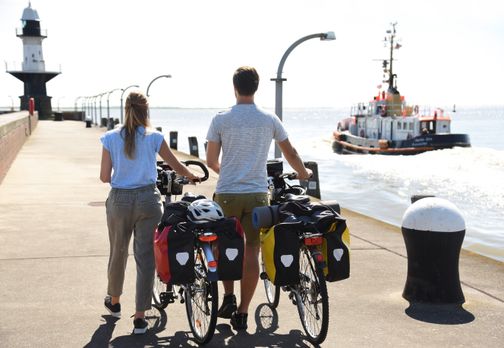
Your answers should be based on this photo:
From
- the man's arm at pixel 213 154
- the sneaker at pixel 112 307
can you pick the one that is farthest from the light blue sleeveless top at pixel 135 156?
the sneaker at pixel 112 307

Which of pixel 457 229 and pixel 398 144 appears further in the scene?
pixel 398 144

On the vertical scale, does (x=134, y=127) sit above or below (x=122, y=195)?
above

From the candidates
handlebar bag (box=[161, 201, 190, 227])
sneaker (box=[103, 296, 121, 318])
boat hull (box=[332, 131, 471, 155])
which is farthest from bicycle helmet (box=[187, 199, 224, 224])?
boat hull (box=[332, 131, 471, 155])

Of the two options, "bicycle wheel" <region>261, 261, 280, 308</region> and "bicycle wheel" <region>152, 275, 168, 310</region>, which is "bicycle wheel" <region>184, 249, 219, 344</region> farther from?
"bicycle wheel" <region>261, 261, 280, 308</region>

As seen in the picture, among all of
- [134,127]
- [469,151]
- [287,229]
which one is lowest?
[469,151]

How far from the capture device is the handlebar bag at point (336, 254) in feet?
14.6

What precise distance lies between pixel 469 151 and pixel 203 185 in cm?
3037

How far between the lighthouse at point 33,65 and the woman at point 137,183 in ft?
252

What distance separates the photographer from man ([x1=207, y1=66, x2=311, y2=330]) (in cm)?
472

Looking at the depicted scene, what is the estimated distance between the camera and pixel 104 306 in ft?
18.6

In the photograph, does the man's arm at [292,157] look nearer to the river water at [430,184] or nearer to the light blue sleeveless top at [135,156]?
the light blue sleeveless top at [135,156]

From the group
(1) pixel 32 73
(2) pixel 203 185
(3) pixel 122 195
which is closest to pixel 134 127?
(3) pixel 122 195

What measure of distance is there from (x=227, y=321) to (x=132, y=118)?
1860mm

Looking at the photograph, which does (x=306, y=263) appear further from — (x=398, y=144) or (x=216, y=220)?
(x=398, y=144)
